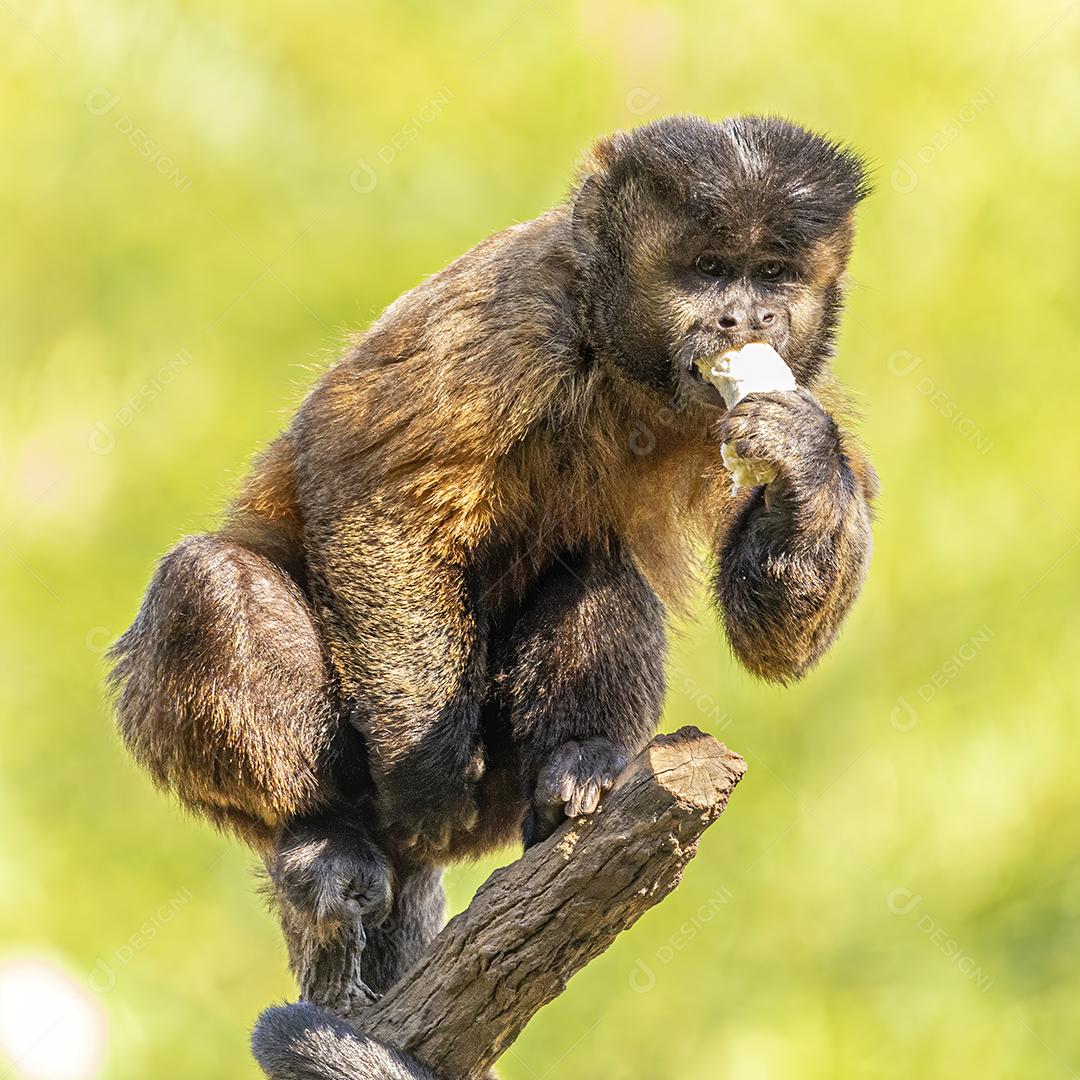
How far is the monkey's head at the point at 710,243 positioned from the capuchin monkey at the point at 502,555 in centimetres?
1

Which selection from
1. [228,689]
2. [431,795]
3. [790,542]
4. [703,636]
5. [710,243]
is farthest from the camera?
[703,636]

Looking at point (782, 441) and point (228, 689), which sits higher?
point (782, 441)

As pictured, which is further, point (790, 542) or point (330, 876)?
point (330, 876)

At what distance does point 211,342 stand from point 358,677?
27.0 feet

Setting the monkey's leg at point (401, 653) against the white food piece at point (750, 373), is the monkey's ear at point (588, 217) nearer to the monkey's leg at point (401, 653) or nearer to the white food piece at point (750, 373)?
the white food piece at point (750, 373)

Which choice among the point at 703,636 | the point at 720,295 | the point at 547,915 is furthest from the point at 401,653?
the point at 703,636

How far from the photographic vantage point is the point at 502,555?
6586 millimetres

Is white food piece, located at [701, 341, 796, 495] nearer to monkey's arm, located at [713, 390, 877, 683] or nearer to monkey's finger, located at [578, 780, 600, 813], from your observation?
monkey's arm, located at [713, 390, 877, 683]

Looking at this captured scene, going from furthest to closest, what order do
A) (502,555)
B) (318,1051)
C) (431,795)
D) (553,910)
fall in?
(502,555), (431,795), (318,1051), (553,910)

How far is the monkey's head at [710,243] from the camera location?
19.4ft

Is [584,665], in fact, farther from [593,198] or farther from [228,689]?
[593,198]

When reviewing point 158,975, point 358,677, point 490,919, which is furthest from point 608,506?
point 158,975

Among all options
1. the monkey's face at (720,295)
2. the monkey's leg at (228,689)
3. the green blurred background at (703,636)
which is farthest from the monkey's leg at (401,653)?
the green blurred background at (703,636)

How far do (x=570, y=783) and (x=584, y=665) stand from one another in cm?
69
